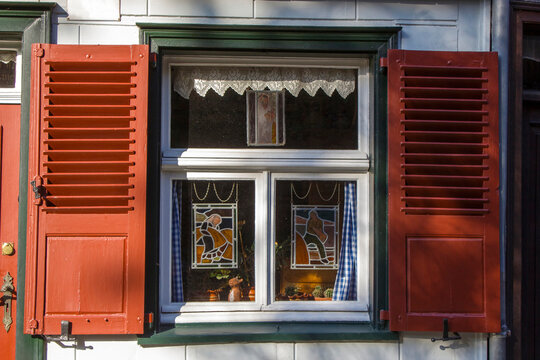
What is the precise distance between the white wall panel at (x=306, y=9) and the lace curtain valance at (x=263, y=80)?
35cm

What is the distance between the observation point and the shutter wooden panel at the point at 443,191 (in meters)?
3.16

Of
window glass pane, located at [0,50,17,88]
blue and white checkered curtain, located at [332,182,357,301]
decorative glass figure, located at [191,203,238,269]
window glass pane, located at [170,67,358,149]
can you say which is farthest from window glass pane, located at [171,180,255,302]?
window glass pane, located at [0,50,17,88]

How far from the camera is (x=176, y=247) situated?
134 inches

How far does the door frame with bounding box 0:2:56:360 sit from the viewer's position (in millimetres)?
3145

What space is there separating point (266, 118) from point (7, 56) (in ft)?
5.75

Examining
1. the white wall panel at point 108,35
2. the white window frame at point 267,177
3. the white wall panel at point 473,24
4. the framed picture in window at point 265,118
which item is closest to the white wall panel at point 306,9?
the white window frame at point 267,177

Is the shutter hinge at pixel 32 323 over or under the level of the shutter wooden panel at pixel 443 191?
under

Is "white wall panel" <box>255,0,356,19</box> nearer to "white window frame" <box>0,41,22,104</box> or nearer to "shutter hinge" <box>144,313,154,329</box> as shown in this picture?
"white window frame" <box>0,41,22,104</box>

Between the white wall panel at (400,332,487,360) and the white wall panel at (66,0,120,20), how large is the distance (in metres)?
2.77

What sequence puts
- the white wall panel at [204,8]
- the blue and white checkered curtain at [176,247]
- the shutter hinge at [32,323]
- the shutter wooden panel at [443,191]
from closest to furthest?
the shutter hinge at [32,323] → the shutter wooden panel at [443,191] → the white wall panel at [204,8] → the blue and white checkered curtain at [176,247]

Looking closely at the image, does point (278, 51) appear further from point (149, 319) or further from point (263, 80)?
point (149, 319)

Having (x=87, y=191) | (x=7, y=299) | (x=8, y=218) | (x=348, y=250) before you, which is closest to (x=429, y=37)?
(x=348, y=250)

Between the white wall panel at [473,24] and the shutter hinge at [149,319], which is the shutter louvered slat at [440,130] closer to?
the white wall panel at [473,24]

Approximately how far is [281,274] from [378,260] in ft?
2.14
